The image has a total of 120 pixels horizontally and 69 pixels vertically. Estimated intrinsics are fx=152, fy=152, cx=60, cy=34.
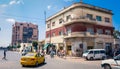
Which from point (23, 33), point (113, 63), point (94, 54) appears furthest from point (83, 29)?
point (23, 33)

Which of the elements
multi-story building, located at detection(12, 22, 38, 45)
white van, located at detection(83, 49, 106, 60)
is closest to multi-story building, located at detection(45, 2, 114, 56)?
white van, located at detection(83, 49, 106, 60)

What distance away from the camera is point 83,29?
32.9 m

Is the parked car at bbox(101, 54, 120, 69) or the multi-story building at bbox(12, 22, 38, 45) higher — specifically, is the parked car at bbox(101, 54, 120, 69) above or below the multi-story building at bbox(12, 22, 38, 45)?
below

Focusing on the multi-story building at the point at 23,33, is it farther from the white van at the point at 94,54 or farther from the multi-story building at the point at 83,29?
the white van at the point at 94,54

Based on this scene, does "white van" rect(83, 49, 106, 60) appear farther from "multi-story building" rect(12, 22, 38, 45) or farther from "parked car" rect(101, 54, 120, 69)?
"multi-story building" rect(12, 22, 38, 45)

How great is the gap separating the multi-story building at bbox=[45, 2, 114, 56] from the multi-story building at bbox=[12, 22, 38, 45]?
101 meters

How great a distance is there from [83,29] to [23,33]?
113 metres

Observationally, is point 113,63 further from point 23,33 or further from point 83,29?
point 23,33

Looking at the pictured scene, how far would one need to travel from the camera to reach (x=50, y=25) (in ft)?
151

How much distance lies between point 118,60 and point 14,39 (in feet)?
461

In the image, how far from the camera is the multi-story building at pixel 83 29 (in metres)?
32.9

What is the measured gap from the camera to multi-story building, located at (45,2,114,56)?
32.9 metres

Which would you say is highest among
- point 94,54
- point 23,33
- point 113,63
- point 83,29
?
point 23,33

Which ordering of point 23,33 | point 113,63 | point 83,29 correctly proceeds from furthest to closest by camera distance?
1. point 23,33
2. point 83,29
3. point 113,63
